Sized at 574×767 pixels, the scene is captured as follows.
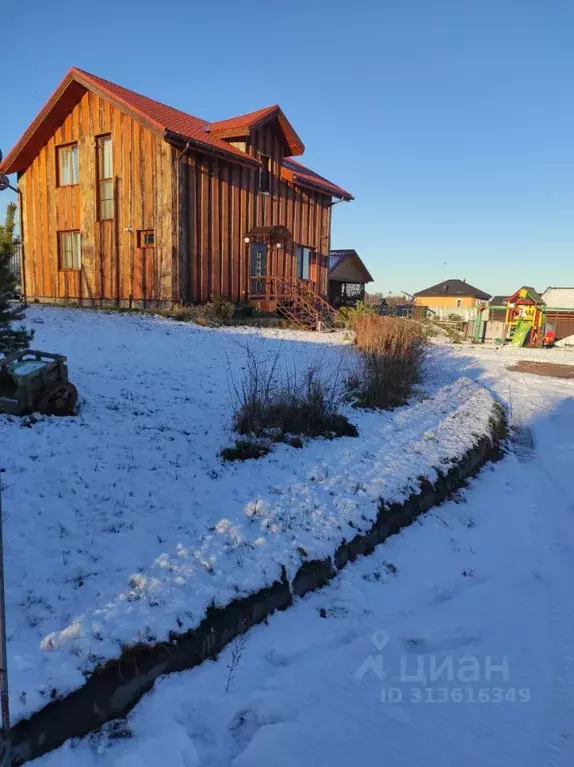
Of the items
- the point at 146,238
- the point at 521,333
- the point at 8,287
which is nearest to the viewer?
the point at 8,287

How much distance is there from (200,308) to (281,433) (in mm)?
10927

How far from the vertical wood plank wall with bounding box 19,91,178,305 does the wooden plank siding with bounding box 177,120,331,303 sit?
0.74m

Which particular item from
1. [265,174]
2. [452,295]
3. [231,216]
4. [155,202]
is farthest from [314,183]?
[452,295]

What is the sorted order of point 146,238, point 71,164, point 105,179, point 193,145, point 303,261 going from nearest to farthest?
point 193,145, point 146,238, point 105,179, point 71,164, point 303,261

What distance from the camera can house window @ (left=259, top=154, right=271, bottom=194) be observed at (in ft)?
61.9

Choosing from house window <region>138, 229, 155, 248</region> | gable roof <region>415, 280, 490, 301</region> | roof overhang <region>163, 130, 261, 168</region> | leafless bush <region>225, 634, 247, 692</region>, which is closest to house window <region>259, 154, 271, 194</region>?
roof overhang <region>163, 130, 261, 168</region>

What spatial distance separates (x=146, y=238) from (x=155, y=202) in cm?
124

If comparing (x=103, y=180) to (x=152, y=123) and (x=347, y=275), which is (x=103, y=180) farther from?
(x=347, y=275)

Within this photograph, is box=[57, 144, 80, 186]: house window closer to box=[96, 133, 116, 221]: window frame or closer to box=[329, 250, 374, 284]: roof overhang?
box=[96, 133, 116, 221]: window frame

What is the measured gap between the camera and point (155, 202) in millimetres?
15984

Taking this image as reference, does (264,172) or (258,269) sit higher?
(264,172)

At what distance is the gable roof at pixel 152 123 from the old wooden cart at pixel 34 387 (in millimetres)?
11730

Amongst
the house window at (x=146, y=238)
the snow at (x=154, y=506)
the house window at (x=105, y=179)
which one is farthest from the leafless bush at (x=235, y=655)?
the house window at (x=105, y=179)

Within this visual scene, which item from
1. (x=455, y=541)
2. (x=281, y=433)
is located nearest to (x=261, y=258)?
(x=281, y=433)
